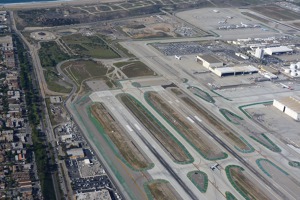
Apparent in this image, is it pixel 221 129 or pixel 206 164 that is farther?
pixel 221 129

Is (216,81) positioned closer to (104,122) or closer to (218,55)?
(218,55)

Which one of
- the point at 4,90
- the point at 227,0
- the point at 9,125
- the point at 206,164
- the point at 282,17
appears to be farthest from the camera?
the point at 227,0

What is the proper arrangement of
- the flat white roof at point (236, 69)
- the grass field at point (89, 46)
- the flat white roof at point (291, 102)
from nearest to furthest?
the flat white roof at point (291, 102)
the flat white roof at point (236, 69)
the grass field at point (89, 46)

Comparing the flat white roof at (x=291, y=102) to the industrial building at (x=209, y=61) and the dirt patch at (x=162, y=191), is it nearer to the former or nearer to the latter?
the industrial building at (x=209, y=61)

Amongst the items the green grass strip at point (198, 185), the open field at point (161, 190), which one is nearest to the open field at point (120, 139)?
the open field at point (161, 190)

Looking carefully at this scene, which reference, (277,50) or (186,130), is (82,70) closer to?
(186,130)

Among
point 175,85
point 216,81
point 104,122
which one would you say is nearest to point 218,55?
point 216,81

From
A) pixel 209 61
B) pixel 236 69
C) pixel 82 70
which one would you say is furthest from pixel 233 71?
pixel 82 70
